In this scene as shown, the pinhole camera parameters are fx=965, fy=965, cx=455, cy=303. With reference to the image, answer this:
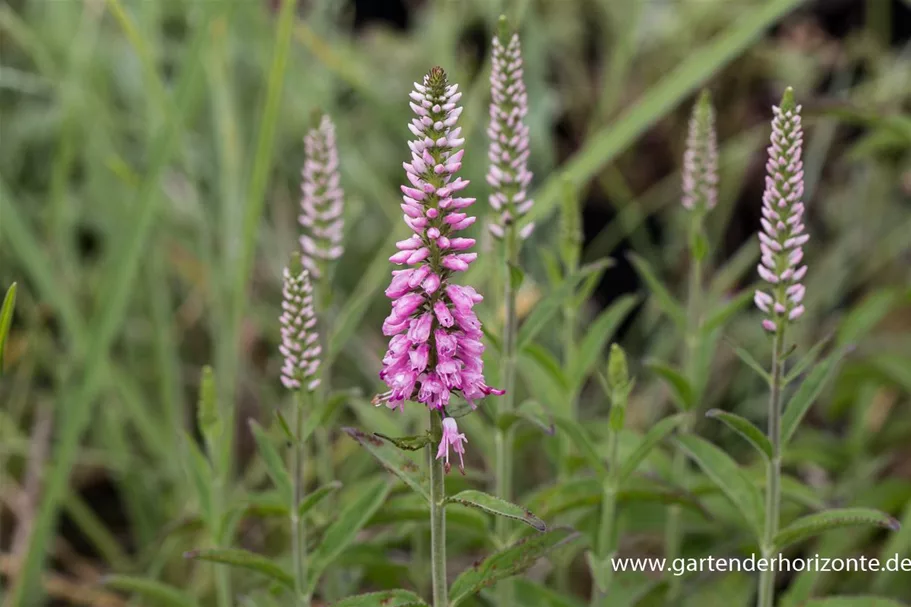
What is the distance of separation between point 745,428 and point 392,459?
0.65m

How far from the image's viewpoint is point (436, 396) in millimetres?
1520

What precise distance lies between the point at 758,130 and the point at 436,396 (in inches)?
132

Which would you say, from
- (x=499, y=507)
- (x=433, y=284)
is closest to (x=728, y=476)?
(x=499, y=507)

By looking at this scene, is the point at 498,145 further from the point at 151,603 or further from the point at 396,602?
the point at 151,603

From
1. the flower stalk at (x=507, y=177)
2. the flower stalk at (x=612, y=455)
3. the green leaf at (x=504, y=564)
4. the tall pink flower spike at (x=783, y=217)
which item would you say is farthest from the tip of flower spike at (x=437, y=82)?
the green leaf at (x=504, y=564)

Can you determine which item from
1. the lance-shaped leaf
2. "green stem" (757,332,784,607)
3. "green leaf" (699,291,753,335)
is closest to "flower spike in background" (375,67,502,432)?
Result: "green stem" (757,332,784,607)

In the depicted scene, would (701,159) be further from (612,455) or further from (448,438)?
(448,438)

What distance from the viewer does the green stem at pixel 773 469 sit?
1799mm

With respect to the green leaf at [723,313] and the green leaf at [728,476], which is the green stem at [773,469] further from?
the green leaf at [723,313]

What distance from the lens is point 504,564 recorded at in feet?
5.80

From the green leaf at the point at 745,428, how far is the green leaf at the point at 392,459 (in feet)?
1.76

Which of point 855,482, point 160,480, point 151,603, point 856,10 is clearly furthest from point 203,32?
point 856,10

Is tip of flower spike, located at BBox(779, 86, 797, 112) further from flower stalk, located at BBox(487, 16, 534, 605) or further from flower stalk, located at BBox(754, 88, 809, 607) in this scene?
flower stalk, located at BBox(487, 16, 534, 605)

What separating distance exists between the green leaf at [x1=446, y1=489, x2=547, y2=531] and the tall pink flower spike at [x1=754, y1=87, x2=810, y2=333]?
586mm
